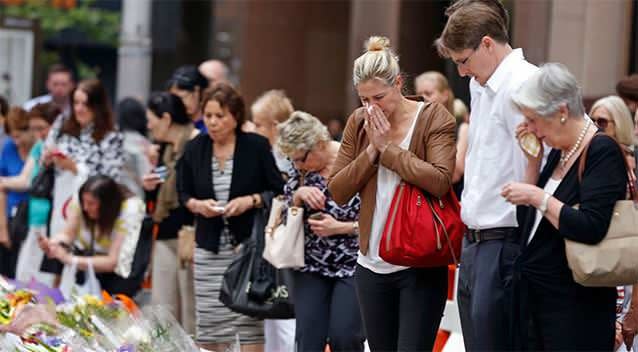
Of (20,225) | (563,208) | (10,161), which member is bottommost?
(20,225)

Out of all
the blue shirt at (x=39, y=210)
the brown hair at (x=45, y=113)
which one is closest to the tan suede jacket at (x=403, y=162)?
the blue shirt at (x=39, y=210)

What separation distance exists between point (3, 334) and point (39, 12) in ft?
57.6

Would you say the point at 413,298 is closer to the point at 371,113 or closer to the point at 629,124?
the point at 371,113

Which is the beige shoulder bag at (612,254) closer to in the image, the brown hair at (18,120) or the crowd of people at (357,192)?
the crowd of people at (357,192)

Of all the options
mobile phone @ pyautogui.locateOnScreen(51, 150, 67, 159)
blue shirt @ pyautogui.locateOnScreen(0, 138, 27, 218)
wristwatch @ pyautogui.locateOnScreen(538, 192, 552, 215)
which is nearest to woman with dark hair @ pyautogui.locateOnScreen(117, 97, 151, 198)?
mobile phone @ pyautogui.locateOnScreen(51, 150, 67, 159)

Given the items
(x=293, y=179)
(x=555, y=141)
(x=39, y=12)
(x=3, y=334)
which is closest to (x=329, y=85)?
(x=39, y=12)

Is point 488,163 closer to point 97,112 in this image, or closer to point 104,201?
point 104,201

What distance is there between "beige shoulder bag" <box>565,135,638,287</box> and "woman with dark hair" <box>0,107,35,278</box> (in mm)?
8015

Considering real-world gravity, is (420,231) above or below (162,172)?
above

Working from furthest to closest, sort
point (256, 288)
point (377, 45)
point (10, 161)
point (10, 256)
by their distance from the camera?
point (10, 161), point (10, 256), point (256, 288), point (377, 45)

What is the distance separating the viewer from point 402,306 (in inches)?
242

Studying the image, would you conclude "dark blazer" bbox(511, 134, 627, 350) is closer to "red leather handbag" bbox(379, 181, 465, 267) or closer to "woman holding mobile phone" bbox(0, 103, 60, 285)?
"red leather handbag" bbox(379, 181, 465, 267)

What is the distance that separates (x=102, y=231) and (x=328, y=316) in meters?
3.49

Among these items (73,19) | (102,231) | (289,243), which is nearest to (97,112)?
(102,231)
